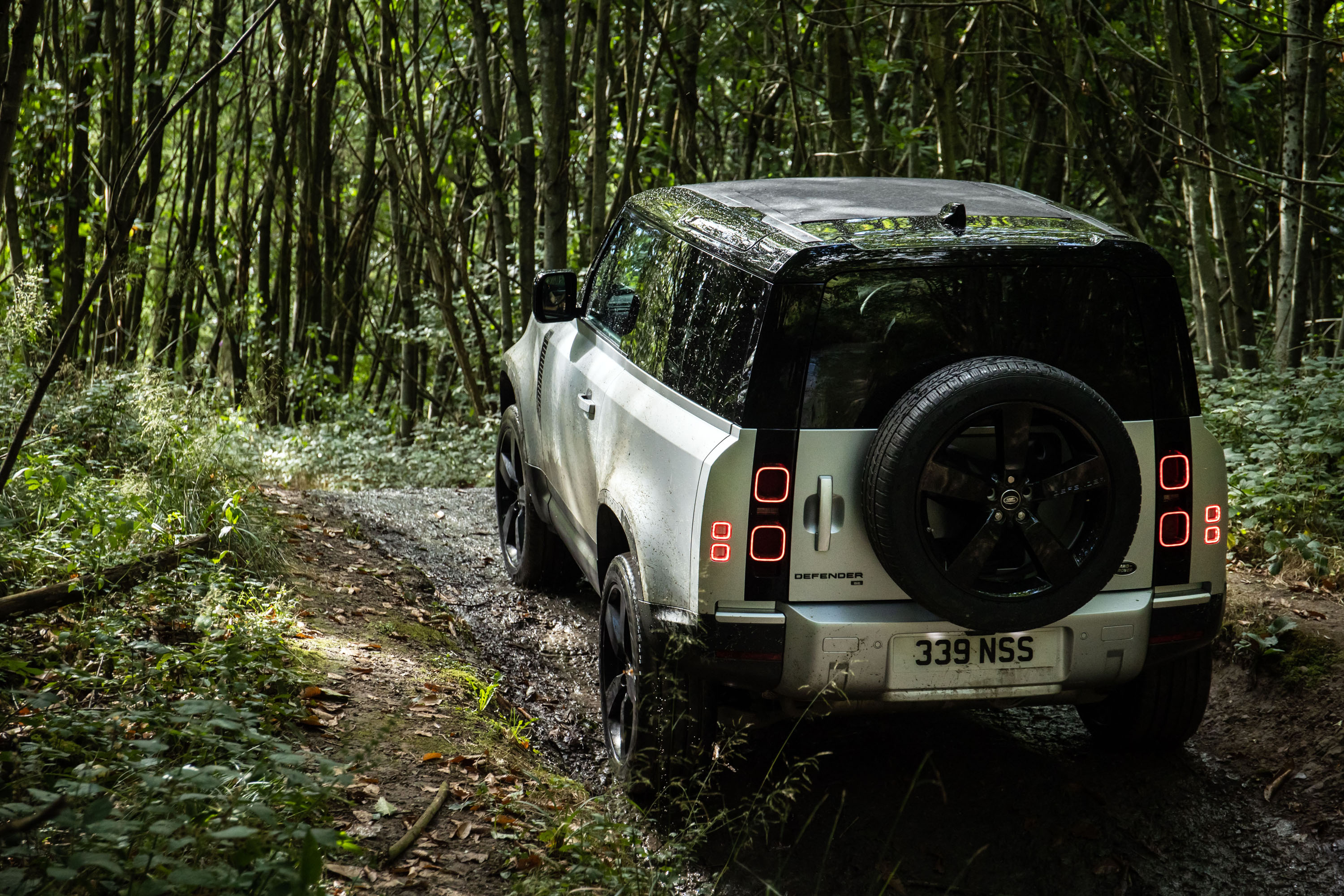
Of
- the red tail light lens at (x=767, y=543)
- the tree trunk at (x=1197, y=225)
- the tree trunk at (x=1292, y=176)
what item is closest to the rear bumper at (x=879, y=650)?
the red tail light lens at (x=767, y=543)

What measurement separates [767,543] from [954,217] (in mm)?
1247

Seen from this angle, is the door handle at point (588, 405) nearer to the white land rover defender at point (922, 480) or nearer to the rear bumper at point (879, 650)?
the white land rover defender at point (922, 480)

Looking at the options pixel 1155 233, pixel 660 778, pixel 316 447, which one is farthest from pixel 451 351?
pixel 660 778

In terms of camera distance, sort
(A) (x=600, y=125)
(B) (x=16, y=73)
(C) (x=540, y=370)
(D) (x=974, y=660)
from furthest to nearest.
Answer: (A) (x=600, y=125) → (C) (x=540, y=370) → (D) (x=974, y=660) → (B) (x=16, y=73)

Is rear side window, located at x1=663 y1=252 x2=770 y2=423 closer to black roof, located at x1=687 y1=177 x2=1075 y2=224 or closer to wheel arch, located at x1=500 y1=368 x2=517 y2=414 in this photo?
black roof, located at x1=687 y1=177 x2=1075 y2=224

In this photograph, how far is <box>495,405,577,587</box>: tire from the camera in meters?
6.00

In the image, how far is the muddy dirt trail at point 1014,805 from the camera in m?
3.41

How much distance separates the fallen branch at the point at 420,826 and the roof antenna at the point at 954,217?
95.8 inches

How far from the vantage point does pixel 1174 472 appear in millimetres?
3521

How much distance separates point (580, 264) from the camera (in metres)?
13.9

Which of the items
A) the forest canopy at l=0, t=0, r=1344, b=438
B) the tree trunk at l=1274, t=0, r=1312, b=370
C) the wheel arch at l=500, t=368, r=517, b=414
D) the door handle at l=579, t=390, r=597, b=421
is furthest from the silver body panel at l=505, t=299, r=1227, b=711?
the tree trunk at l=1274, t=0, r=1312, b=370

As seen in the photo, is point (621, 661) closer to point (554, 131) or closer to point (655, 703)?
point (655, 703)

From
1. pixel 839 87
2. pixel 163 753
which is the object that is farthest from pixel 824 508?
pixel 839 87

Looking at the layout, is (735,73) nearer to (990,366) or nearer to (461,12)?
(461,12)
